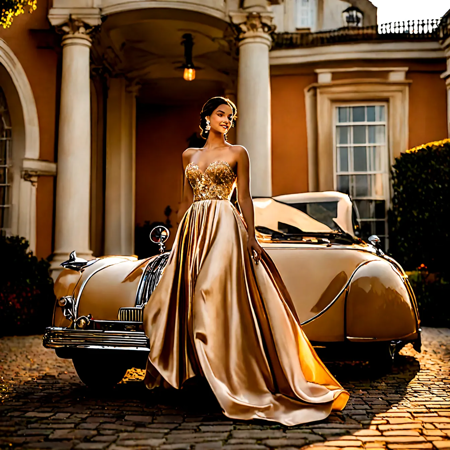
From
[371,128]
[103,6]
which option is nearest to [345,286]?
[103,6]

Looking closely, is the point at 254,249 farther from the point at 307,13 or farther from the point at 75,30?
the point at 307,13

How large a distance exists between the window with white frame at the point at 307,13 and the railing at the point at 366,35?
9.66m

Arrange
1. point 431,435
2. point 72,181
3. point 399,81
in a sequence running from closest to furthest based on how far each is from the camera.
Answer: point 431,435
point 72,181
point 399,81

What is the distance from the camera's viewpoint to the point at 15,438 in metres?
3.10

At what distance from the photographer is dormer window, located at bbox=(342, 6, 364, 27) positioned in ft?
66.0

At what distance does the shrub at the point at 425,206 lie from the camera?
9.50 meters

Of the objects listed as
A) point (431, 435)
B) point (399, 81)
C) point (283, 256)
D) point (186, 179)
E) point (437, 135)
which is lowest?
point (431, 435)

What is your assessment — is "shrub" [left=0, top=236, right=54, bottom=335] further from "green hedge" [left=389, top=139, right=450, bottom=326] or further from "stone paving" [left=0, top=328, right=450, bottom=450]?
"green hedge" [left=389, top=139, right=450, bottom=326]

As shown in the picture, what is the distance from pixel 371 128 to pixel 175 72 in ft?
14.3

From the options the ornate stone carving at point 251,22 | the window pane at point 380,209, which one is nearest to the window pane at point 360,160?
the window pane at point 380,209

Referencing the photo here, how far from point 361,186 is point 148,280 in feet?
27.1

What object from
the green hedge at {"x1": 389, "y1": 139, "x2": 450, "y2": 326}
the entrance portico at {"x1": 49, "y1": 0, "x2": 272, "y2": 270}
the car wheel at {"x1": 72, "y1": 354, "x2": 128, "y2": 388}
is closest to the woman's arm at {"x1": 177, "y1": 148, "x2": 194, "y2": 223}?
the car wheel at {"x1": 72, "y1": 354, "x2": 128, "y2": 388}

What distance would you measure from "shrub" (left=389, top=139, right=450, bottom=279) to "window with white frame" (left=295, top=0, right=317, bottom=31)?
12499 millimetres

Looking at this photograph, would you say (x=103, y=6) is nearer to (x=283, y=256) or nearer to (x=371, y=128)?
(x=371, y=128)
